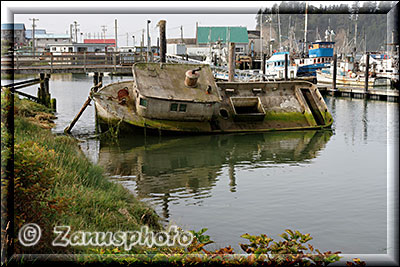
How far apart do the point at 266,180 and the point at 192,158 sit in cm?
463

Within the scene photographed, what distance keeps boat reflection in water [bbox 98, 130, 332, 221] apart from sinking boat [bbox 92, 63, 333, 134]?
23.1 inches

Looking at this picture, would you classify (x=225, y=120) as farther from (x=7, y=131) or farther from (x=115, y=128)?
(x=7, y=131)

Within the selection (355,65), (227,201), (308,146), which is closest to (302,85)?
(308,146)

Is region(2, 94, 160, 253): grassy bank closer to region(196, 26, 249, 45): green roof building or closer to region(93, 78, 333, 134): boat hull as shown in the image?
region(93, 78, 333, 134): boat hull

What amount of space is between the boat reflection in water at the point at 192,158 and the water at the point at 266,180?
0.03 m

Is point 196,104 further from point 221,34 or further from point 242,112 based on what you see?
point 221,34

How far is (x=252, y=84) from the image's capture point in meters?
25.0

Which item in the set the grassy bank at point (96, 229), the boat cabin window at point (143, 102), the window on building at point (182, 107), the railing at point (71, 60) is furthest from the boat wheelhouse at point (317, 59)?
the grassy bank at point (96, 229)

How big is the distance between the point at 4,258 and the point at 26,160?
47.6 inches

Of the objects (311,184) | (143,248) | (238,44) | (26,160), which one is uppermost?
(238,44)

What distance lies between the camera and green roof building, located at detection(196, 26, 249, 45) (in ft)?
249

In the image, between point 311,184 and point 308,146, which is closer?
point 311,184

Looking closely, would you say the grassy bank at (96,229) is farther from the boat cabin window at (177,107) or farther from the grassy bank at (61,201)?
the boat cabin window at (177,107)

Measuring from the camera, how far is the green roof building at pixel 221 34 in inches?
2988
